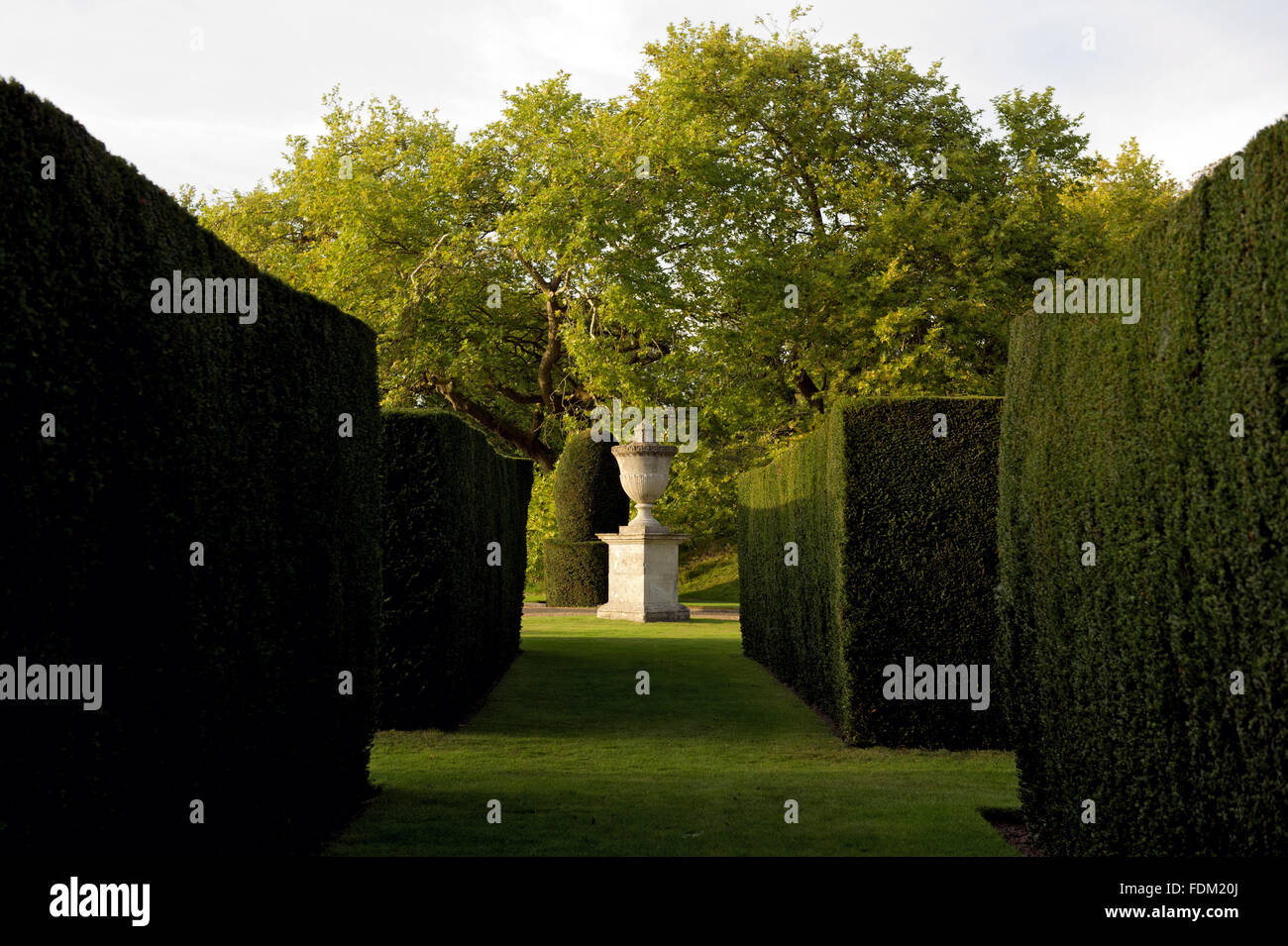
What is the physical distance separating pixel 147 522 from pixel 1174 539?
148 inches

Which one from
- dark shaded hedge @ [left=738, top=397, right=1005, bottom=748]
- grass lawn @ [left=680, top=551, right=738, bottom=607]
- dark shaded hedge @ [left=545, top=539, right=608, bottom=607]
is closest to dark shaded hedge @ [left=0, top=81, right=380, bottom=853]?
dark shaded hedge @ [left=738, top=397, right=1005, bottom=748]

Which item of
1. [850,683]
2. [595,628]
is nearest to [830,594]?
[850,683]

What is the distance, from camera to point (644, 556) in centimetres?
2434

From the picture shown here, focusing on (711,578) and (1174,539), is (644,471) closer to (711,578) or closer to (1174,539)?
(711,578)

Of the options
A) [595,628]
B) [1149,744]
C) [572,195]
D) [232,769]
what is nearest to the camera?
[1149,744]

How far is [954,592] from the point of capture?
30.8ft

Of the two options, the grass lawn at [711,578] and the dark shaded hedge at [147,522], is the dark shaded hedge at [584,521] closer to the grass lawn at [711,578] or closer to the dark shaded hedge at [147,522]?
the grass lawn at [711,578]

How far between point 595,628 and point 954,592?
13.8 meters

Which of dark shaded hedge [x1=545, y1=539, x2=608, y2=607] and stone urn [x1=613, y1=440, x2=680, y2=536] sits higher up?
stone urn [x1=613, y1=440, x2=680, y2=536]

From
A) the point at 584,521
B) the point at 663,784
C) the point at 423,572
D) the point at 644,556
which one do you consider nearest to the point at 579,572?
the point at 584,521

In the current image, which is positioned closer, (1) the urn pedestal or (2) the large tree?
(1) the urn pedestal

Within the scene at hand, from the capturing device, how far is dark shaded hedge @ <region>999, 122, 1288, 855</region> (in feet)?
11.4

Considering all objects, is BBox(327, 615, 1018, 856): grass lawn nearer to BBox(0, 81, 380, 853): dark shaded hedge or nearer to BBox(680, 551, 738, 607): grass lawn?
BBox(0, 81, 380, 853): dark shaded hedge
